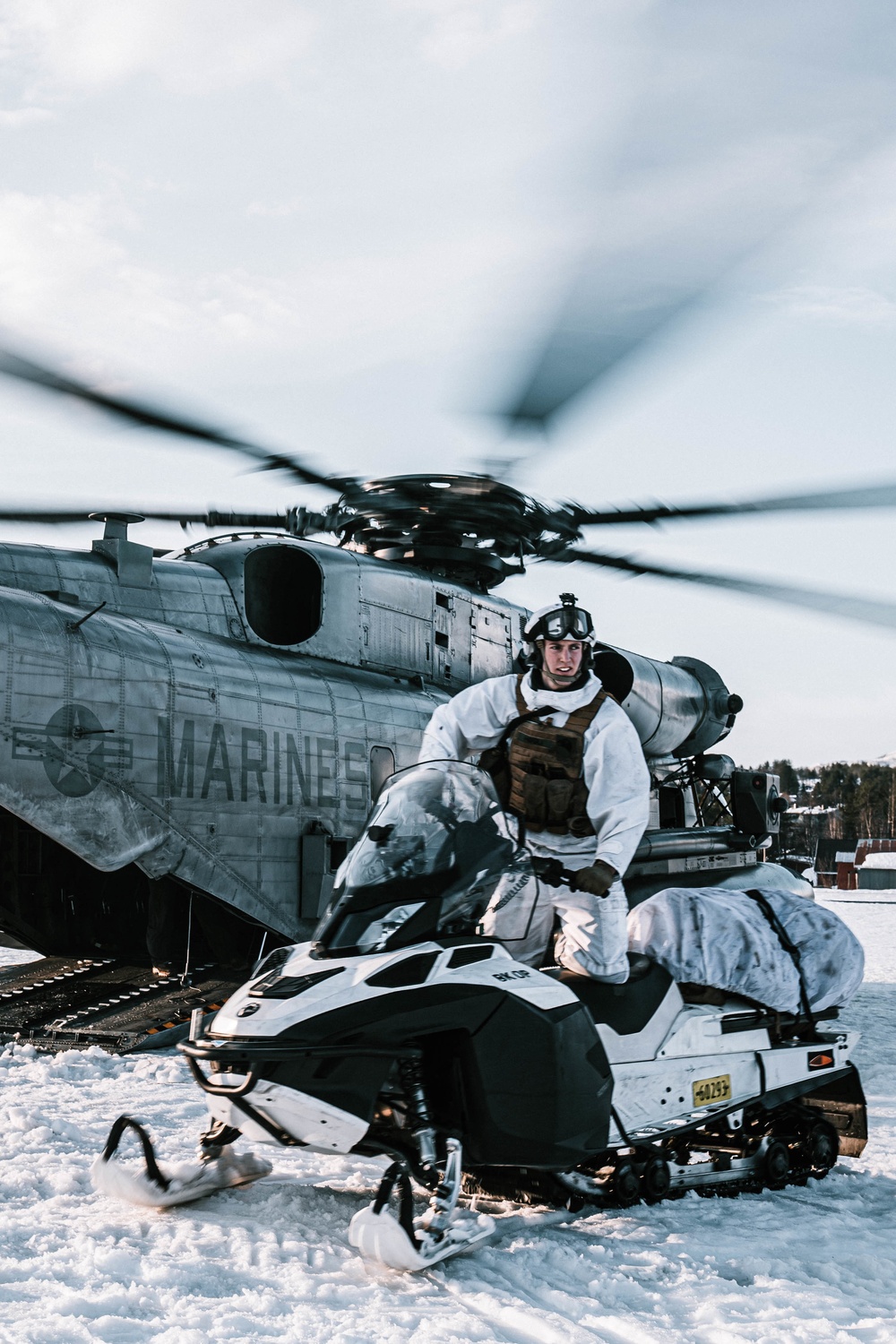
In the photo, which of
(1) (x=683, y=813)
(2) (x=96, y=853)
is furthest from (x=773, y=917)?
(1) (x=683, y=813)

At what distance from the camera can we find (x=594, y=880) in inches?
155

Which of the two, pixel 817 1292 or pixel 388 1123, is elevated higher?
pixel 388 1123

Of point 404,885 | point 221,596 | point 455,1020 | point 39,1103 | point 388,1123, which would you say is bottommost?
point 39,1103

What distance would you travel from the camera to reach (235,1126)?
3389mm

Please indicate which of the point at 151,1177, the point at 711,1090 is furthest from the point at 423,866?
the point at 711,1090

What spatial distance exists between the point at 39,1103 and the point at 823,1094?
3.54 meters

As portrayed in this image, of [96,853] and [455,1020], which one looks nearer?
[455,1020]

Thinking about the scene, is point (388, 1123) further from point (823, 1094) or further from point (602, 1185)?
point (823, 1094)

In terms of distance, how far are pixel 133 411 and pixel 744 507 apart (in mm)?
3986

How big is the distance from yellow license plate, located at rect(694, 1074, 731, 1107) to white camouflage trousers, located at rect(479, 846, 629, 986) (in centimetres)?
52

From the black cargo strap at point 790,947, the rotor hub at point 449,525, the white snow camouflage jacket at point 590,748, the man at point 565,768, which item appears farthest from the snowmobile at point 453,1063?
the rotor hub at point 449,525

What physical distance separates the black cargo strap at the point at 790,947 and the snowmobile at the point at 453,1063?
36 cm

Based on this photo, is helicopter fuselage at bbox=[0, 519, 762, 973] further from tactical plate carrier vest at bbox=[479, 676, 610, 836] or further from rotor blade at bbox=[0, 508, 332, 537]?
tactical plate carrier vest at bbox=[479, 676, 610, 836]

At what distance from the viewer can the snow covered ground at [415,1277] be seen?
2.95 metres
